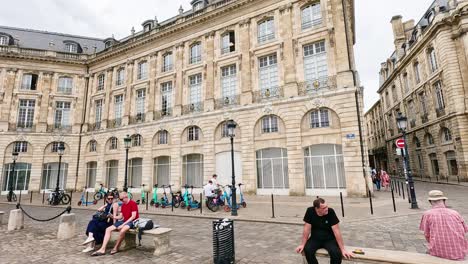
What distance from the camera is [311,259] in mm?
3814

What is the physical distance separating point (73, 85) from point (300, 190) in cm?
2731

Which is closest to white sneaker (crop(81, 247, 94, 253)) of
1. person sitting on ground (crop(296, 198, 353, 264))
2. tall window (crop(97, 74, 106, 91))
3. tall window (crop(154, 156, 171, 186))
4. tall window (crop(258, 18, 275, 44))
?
person sitting on ground (crop(296, 198, 353, 264))

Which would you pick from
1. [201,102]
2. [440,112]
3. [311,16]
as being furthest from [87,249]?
[440,112]

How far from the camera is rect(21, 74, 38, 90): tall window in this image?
1059 inches

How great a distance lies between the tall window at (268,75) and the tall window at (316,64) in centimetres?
221

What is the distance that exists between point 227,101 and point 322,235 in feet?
52.9

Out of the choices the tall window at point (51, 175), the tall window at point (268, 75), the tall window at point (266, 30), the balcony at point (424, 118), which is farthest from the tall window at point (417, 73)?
the tall window at point (51, 175)

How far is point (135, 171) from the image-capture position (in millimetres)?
23203

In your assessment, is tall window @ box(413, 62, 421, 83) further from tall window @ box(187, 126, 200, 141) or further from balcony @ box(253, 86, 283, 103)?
tall window @ box(187, 126, 200, 141)

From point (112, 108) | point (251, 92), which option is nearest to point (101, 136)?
point (112, 108)

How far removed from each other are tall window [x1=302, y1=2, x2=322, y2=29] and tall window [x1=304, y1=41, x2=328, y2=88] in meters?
1.49

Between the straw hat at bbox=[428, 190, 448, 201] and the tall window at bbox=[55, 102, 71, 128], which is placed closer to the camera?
the straw hat at bbox=[428, 190, 448, 201]

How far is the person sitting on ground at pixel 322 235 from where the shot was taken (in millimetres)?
3761

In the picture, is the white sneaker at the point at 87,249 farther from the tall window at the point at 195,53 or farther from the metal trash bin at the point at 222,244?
the tall window at the point at 195,53
